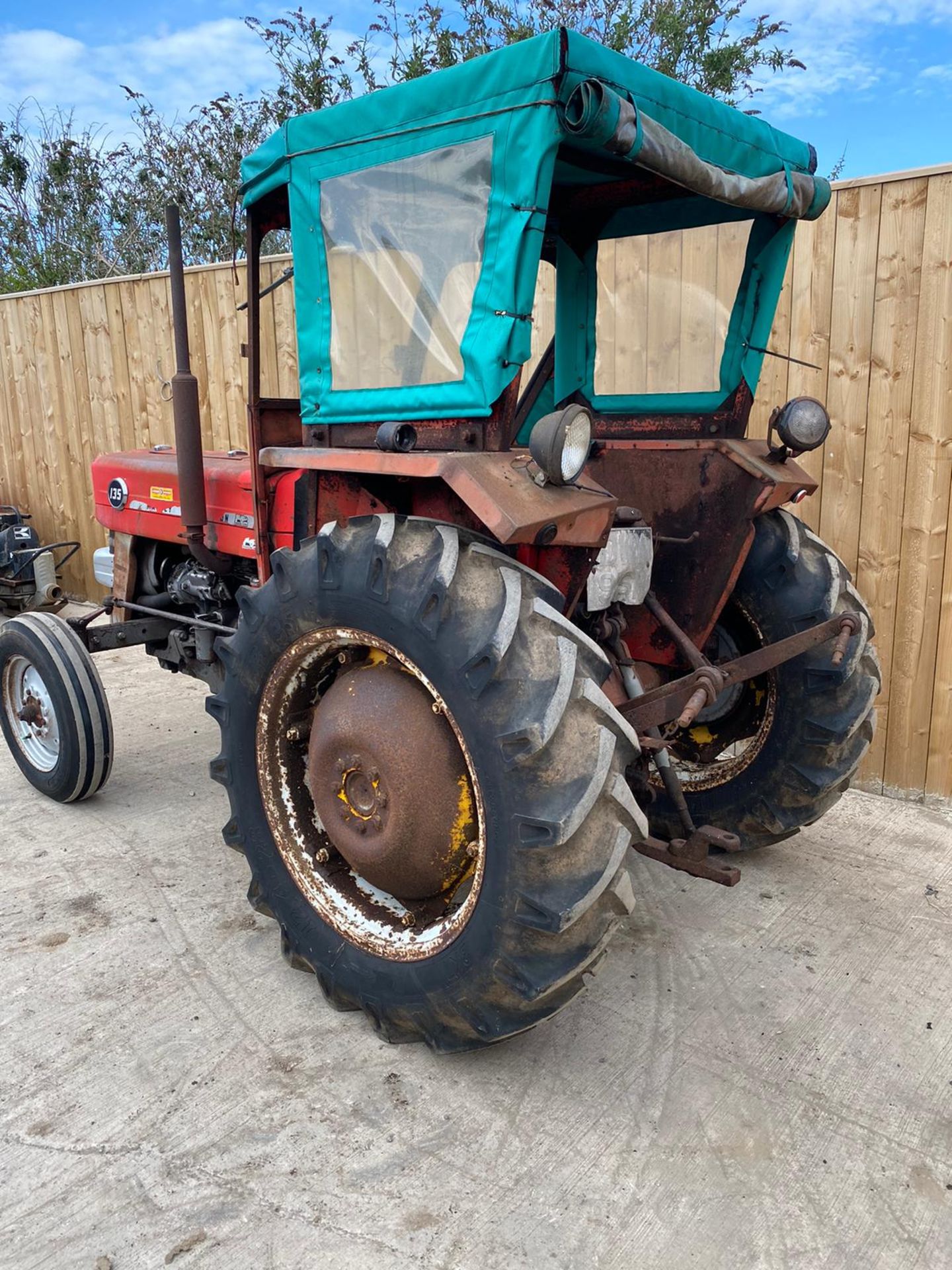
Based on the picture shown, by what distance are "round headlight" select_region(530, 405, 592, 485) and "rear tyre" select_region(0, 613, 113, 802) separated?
239 cm

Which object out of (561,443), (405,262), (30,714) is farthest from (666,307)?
(30,714)

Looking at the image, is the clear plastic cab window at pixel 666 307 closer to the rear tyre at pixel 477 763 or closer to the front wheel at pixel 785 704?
the front wheel at pixel 785 704

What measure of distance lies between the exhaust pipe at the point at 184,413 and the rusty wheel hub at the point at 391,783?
125 cm

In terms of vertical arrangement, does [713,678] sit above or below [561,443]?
below

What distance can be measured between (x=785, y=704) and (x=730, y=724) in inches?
12.4

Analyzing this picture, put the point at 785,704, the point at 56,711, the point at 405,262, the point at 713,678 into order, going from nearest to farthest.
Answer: the point at 405,262
the point at 713,678
the point at 785,704
the point at 56,711

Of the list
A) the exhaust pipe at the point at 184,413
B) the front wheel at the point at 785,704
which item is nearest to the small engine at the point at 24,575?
the exhaust pipe at the point at 184,413

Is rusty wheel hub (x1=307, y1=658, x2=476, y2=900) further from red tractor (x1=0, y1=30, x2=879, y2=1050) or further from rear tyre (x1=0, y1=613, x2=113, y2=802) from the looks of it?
rear tyre (x1=0, y1=613, x2=113, y2=802)

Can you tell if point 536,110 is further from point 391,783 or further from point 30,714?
point 30,714

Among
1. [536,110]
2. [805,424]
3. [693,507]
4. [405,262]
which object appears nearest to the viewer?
[536,110]

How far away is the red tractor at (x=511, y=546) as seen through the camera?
6.55 ft

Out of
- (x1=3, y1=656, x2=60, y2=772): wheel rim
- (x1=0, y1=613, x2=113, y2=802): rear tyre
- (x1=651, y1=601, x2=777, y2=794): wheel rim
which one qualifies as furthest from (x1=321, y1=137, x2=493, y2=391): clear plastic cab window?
(x1=3, y1=656, x2=60, y2=772): wheel rim

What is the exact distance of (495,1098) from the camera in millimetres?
2246

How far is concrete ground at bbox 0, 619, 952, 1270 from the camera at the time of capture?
1.87m
